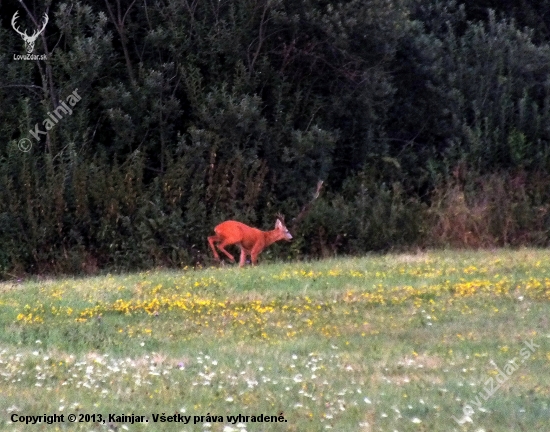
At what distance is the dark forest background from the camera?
18406mm

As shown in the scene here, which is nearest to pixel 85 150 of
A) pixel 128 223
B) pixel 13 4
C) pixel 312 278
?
pixel 128 223

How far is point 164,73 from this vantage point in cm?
1912

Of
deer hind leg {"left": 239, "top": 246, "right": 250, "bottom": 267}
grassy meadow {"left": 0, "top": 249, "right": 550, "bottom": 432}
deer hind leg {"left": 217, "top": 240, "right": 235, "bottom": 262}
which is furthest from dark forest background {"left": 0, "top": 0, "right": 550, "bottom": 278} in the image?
grassy meadow {"left": 0, "top": 249, "right": 550, "bottom": 432}

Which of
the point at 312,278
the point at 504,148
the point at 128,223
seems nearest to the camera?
the point at 312,278

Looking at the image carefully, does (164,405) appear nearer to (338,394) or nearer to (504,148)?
(338,394)

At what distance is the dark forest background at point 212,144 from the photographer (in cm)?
1841

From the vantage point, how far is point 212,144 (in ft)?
62.0

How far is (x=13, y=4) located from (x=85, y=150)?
3.13 metres

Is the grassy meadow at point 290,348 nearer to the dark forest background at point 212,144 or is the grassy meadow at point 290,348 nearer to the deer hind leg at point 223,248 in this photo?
the deer hind leg at point 223,248

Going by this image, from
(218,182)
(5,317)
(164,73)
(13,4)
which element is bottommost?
(5,317)

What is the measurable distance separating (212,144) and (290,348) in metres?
9.44

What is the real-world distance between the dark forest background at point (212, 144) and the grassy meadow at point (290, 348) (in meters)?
3.13

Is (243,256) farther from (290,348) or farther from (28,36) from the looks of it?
(290,348)

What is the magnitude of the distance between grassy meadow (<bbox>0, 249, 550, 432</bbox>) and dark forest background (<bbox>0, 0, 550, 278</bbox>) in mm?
3133
